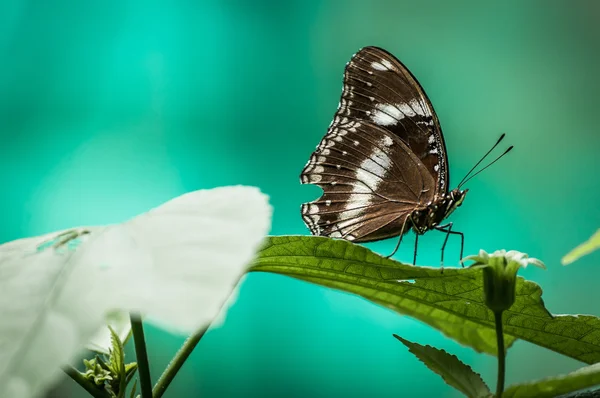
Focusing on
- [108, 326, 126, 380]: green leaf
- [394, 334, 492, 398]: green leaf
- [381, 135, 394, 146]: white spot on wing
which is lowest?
[108, 326, 126, 380]: green leaf

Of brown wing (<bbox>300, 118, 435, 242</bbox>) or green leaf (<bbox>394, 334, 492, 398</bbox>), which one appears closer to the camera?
green leaf (<bbox>394, 334, 492, 398</bbox>)

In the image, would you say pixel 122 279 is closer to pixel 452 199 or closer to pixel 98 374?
pixel 98 374

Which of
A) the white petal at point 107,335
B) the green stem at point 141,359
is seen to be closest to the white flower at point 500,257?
the green stem at point 141,359

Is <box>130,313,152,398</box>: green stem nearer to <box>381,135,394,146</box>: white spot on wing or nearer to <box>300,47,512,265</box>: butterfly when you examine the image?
<box>300,47,512,265</box>: butterfly

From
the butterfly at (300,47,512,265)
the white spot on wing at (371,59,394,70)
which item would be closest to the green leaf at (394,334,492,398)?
the butterfly at (300,47,512,265)

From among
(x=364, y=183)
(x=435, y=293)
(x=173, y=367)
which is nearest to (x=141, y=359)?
(x=173, y=367)

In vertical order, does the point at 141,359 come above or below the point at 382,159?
below

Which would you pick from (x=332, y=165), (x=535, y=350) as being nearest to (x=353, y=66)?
(x=332, y=165)
